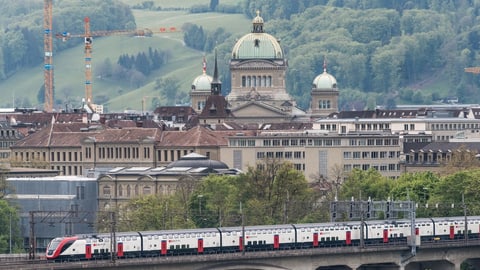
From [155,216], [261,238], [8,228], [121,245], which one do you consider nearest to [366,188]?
[155,216]

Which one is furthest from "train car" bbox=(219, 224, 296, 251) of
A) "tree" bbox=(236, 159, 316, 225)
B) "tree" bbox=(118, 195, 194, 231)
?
"tree" bbox=(236, 159, 316, 225)

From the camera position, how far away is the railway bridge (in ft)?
387

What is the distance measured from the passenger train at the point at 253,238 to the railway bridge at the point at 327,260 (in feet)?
2.91

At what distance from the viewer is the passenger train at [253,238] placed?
118 m

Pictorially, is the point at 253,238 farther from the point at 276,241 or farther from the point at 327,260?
the point at 327,260

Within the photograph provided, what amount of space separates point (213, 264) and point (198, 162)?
75068mm

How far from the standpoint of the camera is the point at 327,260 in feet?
421

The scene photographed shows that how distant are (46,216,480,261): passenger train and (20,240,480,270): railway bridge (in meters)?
0.89

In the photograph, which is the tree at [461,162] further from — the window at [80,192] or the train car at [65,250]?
the train car at [65,250]

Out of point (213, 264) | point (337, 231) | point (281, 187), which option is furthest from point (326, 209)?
point (213, 264)

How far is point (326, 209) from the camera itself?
159 meters

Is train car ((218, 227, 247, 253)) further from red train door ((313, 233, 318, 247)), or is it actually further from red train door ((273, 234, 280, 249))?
red train door ((313, 233, 318, 247))

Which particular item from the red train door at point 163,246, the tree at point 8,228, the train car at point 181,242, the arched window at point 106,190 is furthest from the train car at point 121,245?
the arched window at point 106,190

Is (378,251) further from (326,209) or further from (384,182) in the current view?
(384,182)
